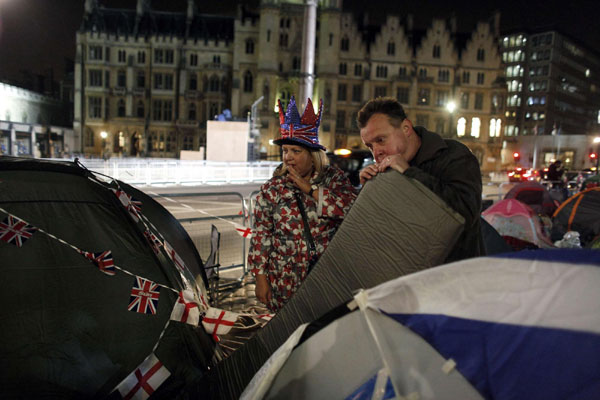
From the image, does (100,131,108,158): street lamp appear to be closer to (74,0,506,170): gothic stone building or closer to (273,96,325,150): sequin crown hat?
(74,0,506,170): gothic stone building

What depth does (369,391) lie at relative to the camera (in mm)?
1295

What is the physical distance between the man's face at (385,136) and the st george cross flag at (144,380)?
207cm

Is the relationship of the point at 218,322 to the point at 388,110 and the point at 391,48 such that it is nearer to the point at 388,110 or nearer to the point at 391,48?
the point at 388,110

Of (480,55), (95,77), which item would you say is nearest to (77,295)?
(95,77)

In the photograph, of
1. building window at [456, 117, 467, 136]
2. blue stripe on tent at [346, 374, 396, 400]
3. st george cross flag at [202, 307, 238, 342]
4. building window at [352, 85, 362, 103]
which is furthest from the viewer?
building window at [456, 117, 467, 136]

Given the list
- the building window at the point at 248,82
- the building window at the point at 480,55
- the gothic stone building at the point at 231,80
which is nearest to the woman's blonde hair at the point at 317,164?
the gothic stone building at the point at 231,80

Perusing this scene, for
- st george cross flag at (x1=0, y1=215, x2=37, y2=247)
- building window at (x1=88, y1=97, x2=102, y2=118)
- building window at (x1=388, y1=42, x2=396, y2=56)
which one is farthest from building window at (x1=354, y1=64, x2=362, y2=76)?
st george cross flag at (x1=0, y1=215, x2=37, y2=247)

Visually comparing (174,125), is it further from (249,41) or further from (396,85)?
(396,85)

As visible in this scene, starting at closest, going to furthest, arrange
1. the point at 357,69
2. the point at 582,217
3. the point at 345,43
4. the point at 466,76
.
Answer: the point at 582,217, the point at 345,43, the point at 357,69, the point at 466,76

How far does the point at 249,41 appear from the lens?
4575 cm

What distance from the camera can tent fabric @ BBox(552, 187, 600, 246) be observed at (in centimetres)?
616

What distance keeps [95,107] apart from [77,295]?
52435mm

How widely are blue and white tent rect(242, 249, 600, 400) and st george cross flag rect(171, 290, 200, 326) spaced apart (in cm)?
150

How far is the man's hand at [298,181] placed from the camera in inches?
100
